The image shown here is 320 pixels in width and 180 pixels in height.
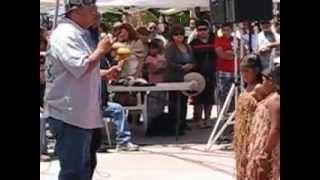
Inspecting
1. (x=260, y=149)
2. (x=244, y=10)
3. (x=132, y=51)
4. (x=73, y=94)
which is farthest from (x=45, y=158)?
(x=260, y=149)

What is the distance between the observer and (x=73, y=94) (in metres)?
4.88

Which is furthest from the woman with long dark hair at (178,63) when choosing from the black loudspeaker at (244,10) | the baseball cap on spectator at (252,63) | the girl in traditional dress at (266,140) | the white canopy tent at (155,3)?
Result: the girl in traditional dress at (266,140)

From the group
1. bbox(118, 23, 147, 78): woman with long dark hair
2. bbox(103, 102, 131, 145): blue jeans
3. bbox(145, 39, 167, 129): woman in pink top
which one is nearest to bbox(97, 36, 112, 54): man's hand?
bbox(103, 102, 131, 145): blue jeans

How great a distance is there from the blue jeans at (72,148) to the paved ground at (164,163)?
240 centimetres

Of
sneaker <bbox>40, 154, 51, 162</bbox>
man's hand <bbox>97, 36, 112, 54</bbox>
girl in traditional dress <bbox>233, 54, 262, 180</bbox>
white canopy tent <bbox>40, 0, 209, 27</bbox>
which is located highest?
white canopy tent <bbox>40, 0, 209, 27</bbox>

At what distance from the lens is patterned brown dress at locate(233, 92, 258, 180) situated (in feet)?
15.0

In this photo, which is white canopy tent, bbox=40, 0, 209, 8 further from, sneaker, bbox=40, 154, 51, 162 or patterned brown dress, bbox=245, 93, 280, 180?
patterned brown dress, bbox=245, 93, 280, 180

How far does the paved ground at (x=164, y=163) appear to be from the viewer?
772 centimetres

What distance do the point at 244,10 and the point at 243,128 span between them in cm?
384

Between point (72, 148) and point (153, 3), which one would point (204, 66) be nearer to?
point (153, 3)

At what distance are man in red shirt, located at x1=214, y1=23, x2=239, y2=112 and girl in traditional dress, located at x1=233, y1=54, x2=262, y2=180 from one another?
5.34m

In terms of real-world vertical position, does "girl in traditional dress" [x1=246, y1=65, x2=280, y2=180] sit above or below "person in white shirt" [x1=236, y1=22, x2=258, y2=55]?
below

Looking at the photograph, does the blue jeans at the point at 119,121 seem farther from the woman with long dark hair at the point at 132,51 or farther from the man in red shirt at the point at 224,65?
the man in red shirt at the point at 224,65
